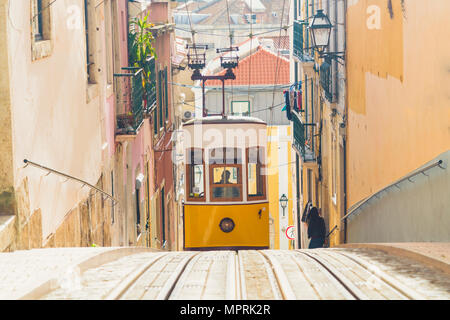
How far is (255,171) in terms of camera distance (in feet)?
43.2

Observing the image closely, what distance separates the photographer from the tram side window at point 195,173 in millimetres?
13188

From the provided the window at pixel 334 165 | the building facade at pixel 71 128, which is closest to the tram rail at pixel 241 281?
the building facade at pixel 71 128

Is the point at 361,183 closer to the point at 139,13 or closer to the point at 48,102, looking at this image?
the point at 48,102

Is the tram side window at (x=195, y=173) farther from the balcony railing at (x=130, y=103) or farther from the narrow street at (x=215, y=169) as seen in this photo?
the balcony railing at (x=130, y=103)

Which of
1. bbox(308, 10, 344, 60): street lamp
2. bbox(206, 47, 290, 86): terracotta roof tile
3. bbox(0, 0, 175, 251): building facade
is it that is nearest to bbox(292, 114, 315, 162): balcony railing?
bbox(0, 0, 175, 251): building facade

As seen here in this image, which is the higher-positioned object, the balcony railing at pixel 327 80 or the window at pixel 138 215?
the balcony railing at pixel 327 80

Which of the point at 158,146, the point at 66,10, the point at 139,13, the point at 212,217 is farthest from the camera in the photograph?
the point at 158,146

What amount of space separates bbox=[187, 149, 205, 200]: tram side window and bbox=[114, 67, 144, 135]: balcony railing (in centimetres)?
117

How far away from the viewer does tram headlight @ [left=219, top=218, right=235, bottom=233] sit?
1316 centimetres

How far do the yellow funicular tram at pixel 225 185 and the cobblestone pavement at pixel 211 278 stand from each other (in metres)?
6.73

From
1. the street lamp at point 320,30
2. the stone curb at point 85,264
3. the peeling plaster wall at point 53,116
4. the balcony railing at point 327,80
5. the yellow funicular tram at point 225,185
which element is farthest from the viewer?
the balcony railing at point 327,80

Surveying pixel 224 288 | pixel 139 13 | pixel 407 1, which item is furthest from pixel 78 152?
pixel 139 13

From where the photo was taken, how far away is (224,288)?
4734 millimetres

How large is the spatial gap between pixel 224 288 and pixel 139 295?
2.04ft
